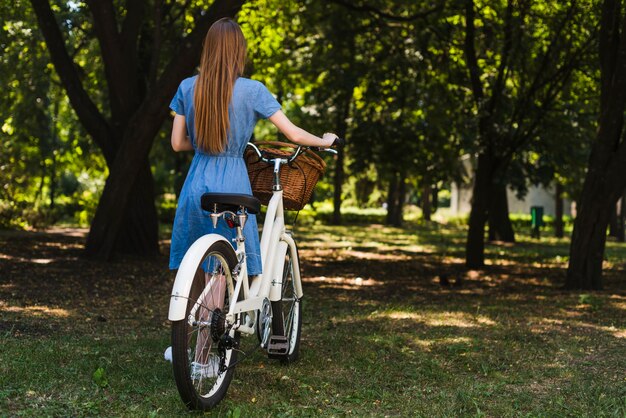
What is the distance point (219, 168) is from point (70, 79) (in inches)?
376

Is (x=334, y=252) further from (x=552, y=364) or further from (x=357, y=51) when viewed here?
(x=552, y=364)

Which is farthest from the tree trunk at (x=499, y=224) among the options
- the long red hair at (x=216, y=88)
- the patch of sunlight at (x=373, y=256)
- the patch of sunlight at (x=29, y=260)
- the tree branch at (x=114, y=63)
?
the long red hair at (x=216, y=88)

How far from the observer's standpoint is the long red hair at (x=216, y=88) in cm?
480

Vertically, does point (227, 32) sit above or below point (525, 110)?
below

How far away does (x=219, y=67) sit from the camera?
4.82m

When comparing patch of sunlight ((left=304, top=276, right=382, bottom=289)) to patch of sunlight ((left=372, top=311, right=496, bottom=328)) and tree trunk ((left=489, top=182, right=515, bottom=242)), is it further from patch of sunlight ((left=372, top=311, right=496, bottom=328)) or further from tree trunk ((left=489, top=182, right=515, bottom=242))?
tree trunk ((left=489, top=182, right=515, bottom=242))

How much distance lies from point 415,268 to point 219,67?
11.5m

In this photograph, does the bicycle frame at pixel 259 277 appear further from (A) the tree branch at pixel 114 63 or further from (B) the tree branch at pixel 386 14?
(B) the tree branch at pixel 386 14

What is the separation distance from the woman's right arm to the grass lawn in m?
1.43

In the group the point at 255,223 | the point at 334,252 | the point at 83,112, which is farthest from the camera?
the point at 334,252

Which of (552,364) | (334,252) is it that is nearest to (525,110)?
(334,252)

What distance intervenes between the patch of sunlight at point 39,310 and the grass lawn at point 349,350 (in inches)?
0.4

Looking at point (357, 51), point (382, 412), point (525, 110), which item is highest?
point (357, 51)

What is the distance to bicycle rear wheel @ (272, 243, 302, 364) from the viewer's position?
5602 mm
